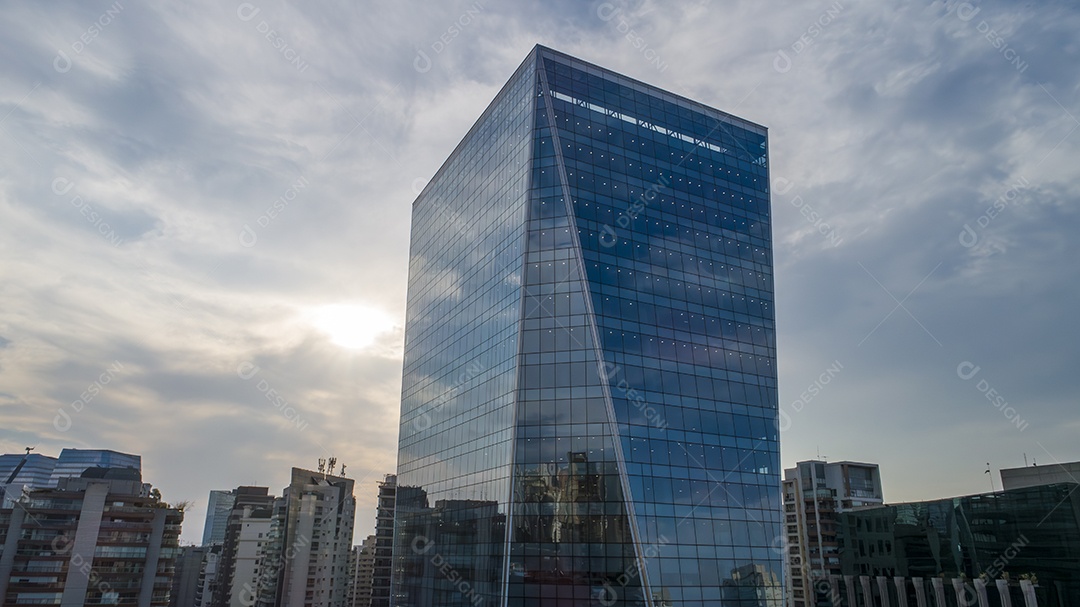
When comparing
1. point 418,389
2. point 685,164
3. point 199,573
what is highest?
point 685,164

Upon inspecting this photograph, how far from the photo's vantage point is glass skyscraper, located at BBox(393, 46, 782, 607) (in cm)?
4825

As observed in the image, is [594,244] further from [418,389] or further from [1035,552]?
[1035,552]

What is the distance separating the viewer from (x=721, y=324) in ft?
197

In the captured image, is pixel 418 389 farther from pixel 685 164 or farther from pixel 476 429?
pixel 685 164

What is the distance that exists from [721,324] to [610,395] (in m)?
16.8

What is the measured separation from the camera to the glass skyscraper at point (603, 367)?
48.2 metres

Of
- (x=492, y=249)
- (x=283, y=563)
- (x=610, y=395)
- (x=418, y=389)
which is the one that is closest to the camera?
(x=610, y=395)

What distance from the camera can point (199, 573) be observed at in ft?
623

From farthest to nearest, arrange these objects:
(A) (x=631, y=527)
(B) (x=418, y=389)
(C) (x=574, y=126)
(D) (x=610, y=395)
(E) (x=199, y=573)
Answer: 1. (E) (x=199, y=573)
2. (B) (x=418, y=389)
3. (C) (x=574, y=126)
4. (D) (x=610, y=395)
5. (A) (x=631, y=527)

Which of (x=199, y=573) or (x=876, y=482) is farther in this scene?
(x=199, y=573)

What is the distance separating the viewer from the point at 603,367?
50781mm

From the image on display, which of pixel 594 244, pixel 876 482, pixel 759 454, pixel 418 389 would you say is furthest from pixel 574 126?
pixel 876 482

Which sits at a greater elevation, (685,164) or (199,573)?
(685,164)

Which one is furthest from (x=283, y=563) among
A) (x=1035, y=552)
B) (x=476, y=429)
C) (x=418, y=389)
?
(x=1035, y=552)
